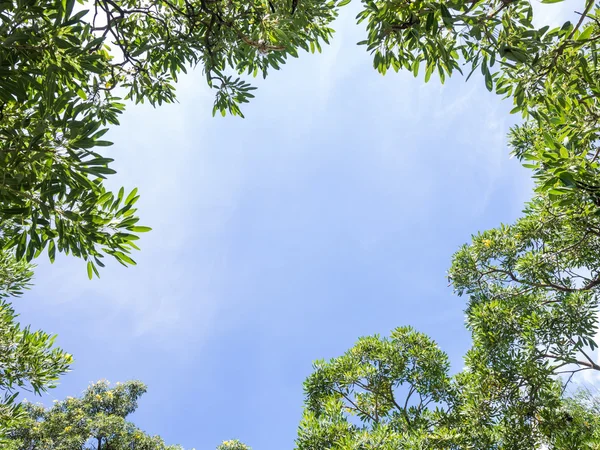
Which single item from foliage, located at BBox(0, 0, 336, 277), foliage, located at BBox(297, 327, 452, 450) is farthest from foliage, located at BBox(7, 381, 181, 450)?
foliage, located at BBox(0, 0, 336, 277)

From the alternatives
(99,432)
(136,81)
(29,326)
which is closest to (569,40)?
(136,81)

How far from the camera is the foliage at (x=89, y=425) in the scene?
10430 mm

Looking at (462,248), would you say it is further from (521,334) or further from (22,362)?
(22,362)

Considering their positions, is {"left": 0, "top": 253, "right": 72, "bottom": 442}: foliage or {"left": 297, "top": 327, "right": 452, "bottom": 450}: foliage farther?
{"left": 297, "top": 327, "right": 452, "bottom": 450}: foliage

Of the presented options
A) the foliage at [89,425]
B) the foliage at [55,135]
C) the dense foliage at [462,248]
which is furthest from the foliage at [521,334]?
the foliage at [89,425]

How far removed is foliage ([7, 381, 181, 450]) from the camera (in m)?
10.4

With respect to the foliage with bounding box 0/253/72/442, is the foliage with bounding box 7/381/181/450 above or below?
above

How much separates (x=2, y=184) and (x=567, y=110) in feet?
11.2

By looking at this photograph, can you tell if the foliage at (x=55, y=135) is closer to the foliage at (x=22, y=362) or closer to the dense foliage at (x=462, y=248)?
the dense foliage at (x=462, y=248)

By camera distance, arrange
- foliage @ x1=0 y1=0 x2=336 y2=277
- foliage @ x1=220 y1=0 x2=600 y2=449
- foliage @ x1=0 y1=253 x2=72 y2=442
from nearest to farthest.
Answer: foliage @ x1=0 y1=0 x2=336 y2=277 < foliage @ x1=0 y1=253 x2=72 y2=442 < foliage @ x1=220 y1=0 x2=600 y2=449

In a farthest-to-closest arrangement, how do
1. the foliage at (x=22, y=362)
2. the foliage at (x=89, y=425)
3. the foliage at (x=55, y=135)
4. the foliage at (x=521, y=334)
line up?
1. the foliage at (x=89, y=425)
2. the foliage at (x=521, y=334)
3. the foliage at (x=22, y=362)
4. the foliage at (x=55, y=135)

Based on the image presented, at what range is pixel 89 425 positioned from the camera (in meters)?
11.0

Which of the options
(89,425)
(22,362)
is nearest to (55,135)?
(22,362)

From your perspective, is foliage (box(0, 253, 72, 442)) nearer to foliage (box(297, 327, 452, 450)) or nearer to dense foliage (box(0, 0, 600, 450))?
dense foliage (box(0, 0, 600, 450))
